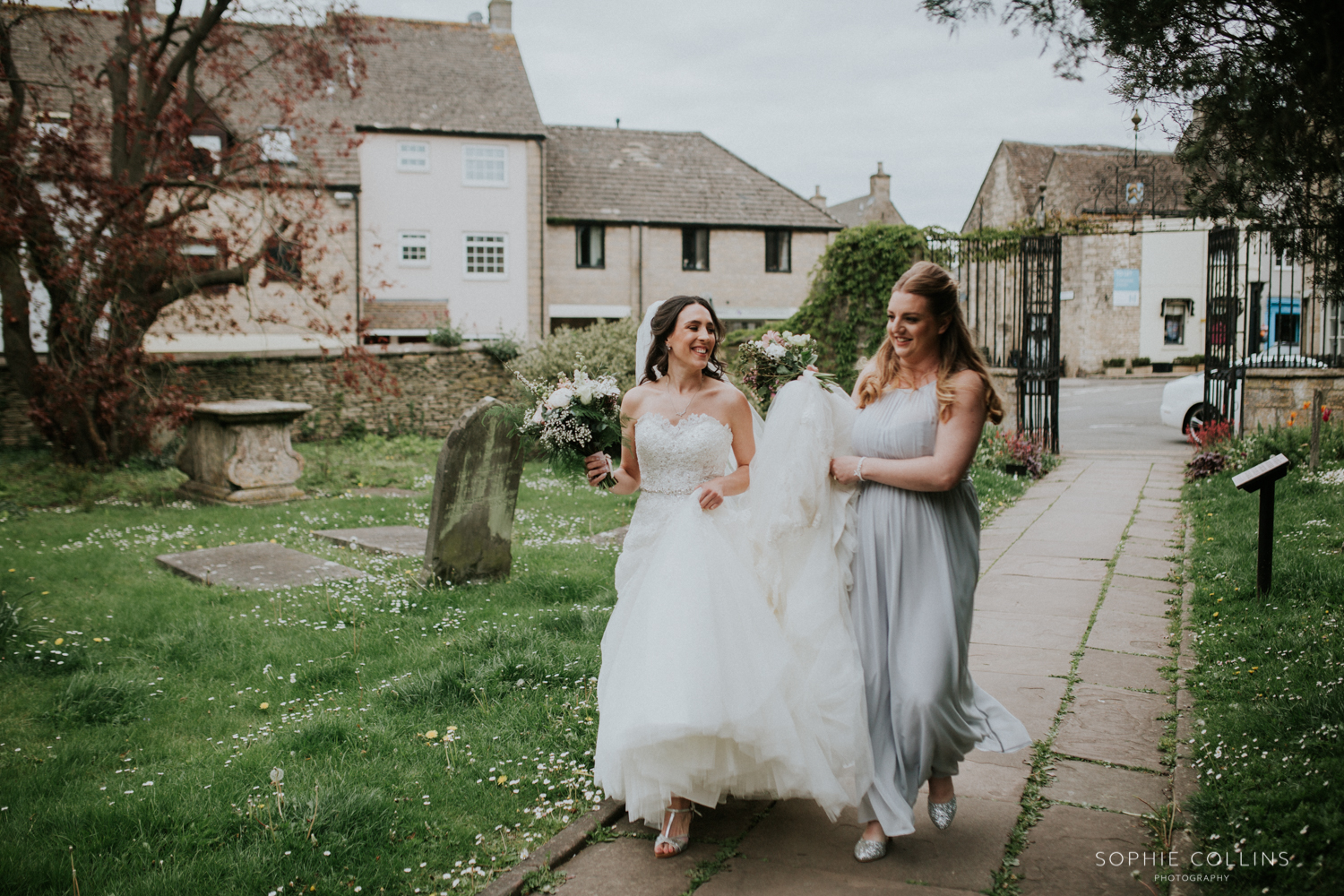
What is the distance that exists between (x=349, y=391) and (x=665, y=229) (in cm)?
1577

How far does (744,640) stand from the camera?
3182 mm

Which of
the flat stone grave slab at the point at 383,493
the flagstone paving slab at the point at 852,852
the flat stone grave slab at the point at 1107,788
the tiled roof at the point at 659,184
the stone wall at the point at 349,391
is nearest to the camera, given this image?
the flagstone paving slab at the point at 852,852

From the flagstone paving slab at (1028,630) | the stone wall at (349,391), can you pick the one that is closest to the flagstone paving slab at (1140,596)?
the flagstone paving slab at (1028,630)

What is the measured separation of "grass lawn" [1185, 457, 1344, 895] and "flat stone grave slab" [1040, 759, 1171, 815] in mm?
188

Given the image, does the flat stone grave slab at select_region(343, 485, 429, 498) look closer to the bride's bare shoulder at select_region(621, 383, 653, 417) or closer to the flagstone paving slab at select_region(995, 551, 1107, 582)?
the flagstone paving slab at select_region(995, 551, 1107, 582)

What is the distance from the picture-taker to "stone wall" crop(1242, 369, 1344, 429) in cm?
1281

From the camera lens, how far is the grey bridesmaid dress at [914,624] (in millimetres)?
3084

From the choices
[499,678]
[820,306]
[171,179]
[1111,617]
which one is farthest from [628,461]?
[171,179]

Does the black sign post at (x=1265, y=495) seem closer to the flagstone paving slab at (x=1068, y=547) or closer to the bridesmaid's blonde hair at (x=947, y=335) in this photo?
the flagstone paving slab at (x=1068, y=547)

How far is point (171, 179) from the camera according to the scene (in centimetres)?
1342

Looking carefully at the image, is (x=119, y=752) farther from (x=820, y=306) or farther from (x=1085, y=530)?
(x=820, y=306)

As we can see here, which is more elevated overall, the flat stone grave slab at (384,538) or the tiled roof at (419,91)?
the tiled roof at (419,91)

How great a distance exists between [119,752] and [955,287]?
423 cm

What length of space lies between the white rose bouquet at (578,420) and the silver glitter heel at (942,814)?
77.8 inches
